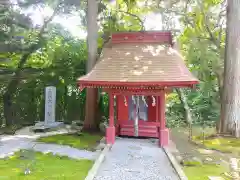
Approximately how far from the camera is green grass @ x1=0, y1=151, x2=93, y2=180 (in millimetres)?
6773

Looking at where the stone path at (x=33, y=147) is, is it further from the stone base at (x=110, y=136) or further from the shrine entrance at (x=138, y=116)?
the shrine entrance at (x=138, y=116)

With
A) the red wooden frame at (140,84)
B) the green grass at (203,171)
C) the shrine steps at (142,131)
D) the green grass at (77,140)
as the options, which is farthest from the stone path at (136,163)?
the red wooden frame at (140,84)

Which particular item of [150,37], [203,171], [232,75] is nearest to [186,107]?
[232,75]

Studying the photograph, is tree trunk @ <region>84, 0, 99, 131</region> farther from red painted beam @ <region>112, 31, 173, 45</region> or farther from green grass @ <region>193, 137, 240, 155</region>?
green grass @ <region>193, 137, 240, 155</region>

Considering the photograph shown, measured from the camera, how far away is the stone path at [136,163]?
267 inches

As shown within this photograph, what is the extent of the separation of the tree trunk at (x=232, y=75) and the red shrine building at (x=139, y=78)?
8.97 ft

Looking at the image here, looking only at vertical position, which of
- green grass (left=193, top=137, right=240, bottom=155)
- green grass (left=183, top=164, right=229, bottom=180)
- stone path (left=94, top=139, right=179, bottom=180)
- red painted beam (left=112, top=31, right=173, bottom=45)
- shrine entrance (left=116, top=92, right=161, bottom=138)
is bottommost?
green grass (left=193, top=137, right=240, bottom=155)

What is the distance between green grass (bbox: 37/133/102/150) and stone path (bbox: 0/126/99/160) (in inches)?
15.5

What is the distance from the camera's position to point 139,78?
8.81 m

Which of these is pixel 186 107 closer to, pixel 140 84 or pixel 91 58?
pixel 91 58

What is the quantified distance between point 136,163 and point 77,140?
12.4 ft

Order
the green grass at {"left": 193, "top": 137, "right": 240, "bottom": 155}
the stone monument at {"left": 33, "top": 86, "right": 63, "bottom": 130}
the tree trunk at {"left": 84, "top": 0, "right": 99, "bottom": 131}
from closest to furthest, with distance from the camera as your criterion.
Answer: the green grass at {"left": 193, "top": 137, "right": 240, "bottom": 155} → the tree trunk at {"left": 84, "top": 0, "right": 99, "bottom": 131} → the stone monument at {"left": 33, "top": 86, "right": 63, "bottom": 130}

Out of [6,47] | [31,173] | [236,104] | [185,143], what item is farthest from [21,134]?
[236,104]

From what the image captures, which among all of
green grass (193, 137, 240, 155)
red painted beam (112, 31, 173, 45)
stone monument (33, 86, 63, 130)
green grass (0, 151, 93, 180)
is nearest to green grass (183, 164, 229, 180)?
green grass (193, 137, 240, 155)
